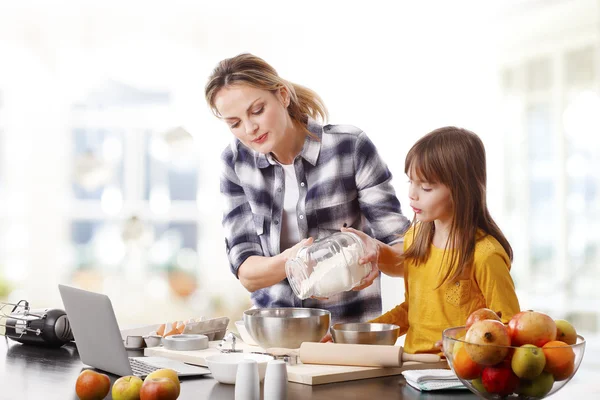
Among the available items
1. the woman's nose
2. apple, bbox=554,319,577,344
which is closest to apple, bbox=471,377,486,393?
apple, bbox=554,319,577,344

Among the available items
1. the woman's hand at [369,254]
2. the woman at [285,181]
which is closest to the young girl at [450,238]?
the woman's hand at [369,254]

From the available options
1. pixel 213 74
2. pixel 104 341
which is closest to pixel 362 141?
pixel 213 74

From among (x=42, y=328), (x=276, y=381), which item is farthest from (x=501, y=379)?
(x=42, y=328)

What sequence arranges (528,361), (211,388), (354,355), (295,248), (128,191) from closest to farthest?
(528,361) → (211,388) → (354,355) → (295,248) → (128,191)

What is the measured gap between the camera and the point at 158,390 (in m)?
1.34

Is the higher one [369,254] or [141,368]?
[369,254]

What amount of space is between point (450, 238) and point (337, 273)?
0.30m

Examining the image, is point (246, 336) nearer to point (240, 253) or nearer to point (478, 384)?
point (240, 253)

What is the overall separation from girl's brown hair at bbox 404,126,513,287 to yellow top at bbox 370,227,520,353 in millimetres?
36

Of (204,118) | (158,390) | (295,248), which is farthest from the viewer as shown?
(204,118)

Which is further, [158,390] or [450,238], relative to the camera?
[450,238]

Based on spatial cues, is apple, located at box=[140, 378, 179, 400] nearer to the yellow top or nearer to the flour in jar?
the flour in jar

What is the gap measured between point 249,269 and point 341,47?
4.66 meters

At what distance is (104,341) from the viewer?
1.71 m
